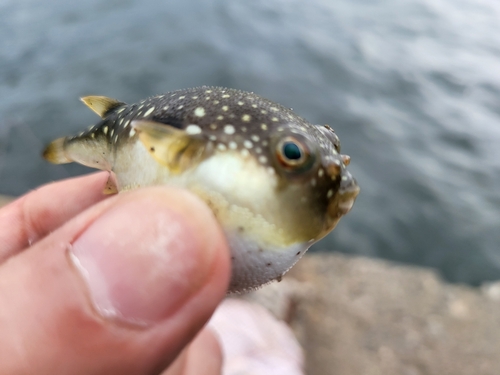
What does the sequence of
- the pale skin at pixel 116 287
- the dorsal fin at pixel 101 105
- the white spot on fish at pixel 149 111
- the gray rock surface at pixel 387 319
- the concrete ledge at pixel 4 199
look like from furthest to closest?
the concrete ledge at pixel 4 199
the gray rock surface at pixel 387 319
the dorsal fin at pixel 101 105
the white spot on fish at pixel 149 111
the pale skin at pixel 116 287

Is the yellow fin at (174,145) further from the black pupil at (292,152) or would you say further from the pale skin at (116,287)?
the black pupil at (292,152)

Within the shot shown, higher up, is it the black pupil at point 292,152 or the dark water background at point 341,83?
the black pupil at point 292,152

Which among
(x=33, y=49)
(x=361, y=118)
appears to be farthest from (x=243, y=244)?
(x=33, y=49)

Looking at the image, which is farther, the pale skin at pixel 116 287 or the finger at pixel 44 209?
the finger at pixel 44 209

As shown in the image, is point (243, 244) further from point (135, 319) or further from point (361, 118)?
point (361, 118)

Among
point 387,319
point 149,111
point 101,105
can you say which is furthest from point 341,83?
point 149,111

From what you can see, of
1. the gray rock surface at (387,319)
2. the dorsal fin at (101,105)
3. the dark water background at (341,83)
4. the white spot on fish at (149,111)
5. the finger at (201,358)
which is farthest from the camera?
the dark water background at (341,83)

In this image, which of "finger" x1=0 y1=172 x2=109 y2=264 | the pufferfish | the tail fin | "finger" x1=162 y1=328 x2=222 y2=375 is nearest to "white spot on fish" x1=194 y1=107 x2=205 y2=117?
the pufferfish

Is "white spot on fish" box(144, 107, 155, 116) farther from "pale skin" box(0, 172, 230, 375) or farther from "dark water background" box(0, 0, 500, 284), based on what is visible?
"dark water background" box(0, 0, 500, 284)

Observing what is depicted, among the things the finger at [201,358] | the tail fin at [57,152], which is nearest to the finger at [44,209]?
the tail fin at [57,152]
